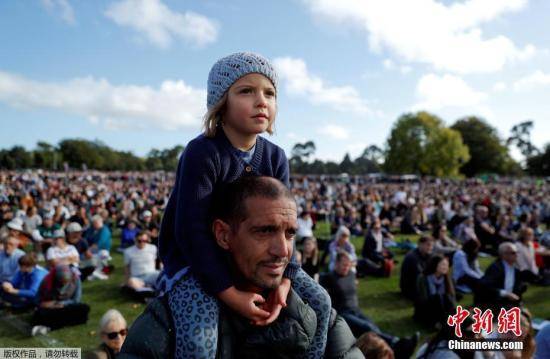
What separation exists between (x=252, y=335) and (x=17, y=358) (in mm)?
3338

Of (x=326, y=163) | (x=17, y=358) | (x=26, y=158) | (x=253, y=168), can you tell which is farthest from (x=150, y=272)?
(x=326, y=163)

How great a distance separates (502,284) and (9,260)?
34.6ft

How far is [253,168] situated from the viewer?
1879 millimetres

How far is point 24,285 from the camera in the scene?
8500 mm

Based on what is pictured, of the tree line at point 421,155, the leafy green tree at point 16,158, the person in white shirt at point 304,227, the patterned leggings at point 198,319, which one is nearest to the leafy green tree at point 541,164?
the tree line at point 421,155

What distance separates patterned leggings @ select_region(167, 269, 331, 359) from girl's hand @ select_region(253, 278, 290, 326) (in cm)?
18

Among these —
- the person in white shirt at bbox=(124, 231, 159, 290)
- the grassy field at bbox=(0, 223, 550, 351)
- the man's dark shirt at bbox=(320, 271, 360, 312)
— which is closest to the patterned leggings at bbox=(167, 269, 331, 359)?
the man's dark shirt at bbox=(320, 271, 360, 312)

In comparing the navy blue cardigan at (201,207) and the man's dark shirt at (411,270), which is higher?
the navy blue cardigan at (201,207)

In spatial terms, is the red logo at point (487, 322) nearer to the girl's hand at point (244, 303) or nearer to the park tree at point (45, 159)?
the girl's hand at point (244, 303)

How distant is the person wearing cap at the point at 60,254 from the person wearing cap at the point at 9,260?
26.8 inches

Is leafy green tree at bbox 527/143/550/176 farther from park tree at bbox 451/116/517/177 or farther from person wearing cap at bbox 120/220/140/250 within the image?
person wearing cap at bbox 120/220/140/250

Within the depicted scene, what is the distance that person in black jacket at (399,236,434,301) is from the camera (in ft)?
30.4

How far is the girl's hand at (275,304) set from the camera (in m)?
1.65

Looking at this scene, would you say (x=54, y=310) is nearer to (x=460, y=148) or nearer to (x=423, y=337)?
(x=423, y=337)
